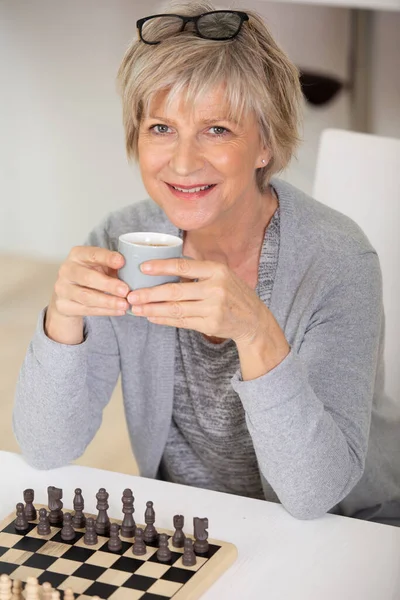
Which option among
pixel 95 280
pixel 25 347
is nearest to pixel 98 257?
pixel 95 280

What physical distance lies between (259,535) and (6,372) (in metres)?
2.23

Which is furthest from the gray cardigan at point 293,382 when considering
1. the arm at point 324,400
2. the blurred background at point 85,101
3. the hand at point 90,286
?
the blurred background at point 85,101

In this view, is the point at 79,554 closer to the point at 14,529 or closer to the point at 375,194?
the point at 14,529

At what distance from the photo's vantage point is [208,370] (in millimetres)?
1619

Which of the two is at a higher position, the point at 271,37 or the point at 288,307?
the point at 271,37

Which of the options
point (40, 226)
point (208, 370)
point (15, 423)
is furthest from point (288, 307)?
point (40, 226)

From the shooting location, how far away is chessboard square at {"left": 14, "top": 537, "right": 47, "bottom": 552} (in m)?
1.15

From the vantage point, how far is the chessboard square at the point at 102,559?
1.12 metres

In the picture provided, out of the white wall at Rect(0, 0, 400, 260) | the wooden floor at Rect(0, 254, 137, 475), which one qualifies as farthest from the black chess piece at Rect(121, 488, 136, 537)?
the white wall at Rect(0, 0, 400, 260)

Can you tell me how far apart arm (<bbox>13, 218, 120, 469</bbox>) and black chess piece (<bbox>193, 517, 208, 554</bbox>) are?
0.34 metres

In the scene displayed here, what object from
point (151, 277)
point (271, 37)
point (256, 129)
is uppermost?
point (271, 37)

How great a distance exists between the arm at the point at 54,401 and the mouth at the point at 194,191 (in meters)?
0.25

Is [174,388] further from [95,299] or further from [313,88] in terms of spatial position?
[313,88]

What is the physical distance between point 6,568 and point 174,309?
377 mm
